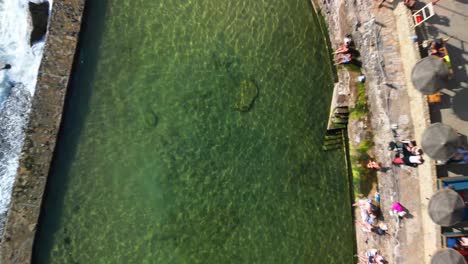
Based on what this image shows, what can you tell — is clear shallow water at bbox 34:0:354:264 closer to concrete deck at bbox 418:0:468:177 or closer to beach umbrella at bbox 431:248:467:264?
beach umbrella at bbox 431:248:467:264

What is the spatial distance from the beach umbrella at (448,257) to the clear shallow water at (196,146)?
3.50 meters

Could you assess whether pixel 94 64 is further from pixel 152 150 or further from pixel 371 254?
pixel 371 254

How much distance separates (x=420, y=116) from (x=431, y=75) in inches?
60.7

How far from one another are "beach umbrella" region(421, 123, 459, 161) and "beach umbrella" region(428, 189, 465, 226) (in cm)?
111

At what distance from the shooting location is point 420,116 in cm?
1281

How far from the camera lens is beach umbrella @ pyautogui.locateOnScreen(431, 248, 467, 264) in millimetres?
11680

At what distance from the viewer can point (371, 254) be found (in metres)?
14.2

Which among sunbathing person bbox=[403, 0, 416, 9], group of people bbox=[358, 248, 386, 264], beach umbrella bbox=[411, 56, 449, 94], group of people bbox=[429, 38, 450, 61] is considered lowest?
group of people bbox=[358, 248, 386, 264]

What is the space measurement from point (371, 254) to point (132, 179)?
350 inches

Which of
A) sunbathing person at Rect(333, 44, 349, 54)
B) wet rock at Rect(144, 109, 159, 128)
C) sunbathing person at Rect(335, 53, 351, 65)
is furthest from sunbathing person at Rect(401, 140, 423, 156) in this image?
wet rock at Rect(144, 109, 159, 128)

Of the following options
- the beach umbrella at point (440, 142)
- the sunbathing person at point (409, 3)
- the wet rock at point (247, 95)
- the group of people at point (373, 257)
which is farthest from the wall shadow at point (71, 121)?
the beach umbrella at point (440, 142)

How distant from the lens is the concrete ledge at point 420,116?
12.6 m

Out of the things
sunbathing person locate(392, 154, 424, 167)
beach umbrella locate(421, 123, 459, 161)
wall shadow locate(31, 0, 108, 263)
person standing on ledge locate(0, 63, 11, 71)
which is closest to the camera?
beach umbrella locate(421, 123, 459, 161)

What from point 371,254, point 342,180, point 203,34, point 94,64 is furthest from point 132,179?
point 371,254
